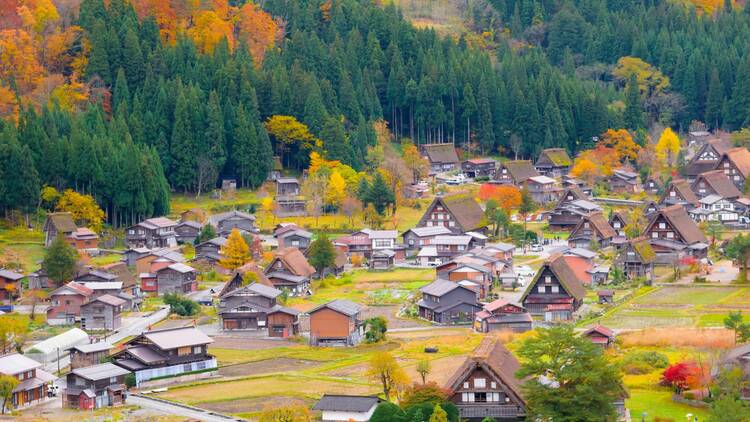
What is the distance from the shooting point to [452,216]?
67.8 meters

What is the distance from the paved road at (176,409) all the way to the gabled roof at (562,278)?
1617cm

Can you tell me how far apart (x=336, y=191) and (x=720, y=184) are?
760 inches

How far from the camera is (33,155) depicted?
69.2 m

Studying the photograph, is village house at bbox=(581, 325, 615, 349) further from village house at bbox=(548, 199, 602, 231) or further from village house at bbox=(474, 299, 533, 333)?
village house at bbox=(548, 199, 602, 231)

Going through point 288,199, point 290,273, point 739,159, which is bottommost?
point 290,273

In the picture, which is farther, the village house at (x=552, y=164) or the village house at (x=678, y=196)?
the village house at (x=552, y=164)

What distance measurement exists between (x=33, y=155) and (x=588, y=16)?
194 ft

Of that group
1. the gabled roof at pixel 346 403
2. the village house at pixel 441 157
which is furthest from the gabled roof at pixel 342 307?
the village house at pixel 441 157

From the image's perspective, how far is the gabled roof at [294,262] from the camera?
190ft

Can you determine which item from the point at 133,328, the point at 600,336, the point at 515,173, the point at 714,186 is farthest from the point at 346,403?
the point at 515,173

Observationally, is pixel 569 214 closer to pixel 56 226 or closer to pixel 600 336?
pixel 56 226

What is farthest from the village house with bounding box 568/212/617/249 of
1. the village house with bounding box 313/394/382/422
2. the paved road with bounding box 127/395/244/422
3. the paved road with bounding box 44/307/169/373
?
the village house with bounding box 313/394/382/422

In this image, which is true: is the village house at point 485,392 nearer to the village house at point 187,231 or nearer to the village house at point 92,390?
the village house at point 92,390

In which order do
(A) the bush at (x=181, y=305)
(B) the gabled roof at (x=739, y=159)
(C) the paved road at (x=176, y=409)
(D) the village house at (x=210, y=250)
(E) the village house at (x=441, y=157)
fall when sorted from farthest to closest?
(E) the village house at (x=441, y=157) < (B) the gabled roof at (x=739, y=159) < (D) the village house at (x=210, y=250) < (A) the bush at (x=181, y=305) < (C) the paved road at (x=176, y=409)
